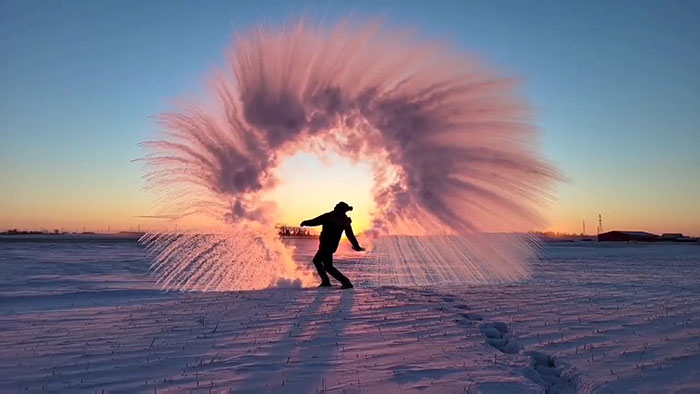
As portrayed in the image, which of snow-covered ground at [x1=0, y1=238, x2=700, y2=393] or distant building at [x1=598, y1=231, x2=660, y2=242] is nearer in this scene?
snow-covered ground at [x1=0, y1=238, x2=700, y2=393]

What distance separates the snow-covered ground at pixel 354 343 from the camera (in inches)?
234

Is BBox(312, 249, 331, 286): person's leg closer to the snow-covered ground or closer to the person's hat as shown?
the person's hat

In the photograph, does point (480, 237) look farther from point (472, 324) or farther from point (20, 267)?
point (20, 267)

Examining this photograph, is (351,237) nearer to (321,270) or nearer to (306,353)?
(321,270)

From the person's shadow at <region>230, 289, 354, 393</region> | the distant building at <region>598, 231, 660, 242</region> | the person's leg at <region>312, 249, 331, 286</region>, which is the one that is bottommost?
the person's shadow at <region>230, 289, 354, 393</region>

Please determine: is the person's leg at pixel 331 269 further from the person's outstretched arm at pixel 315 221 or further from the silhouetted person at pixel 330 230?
the person's outstretched arm at pixel 315 221

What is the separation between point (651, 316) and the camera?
10.3 m

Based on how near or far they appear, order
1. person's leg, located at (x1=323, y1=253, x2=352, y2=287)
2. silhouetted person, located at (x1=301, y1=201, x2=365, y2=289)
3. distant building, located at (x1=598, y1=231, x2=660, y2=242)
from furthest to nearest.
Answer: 1. distant building, located at (x1=598, y1=231, x2=660, y2=242)
2. silhouetted person, located at (x1=301, y1=201, x2=365, y2=289)
3. person's leg, located at (x1=323, y1=253, x2=352, y2=287)

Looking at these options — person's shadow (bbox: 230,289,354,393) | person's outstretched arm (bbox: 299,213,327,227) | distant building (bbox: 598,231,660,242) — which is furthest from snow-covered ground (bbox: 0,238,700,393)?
distant building (bbox: 598,231,660,242)

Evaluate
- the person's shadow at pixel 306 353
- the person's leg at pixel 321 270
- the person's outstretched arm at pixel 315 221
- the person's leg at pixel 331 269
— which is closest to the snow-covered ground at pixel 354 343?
the person's shadow at pixel 306 353

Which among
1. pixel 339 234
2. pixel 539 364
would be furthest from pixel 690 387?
pixel 339 234

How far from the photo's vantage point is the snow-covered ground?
19.5 ft

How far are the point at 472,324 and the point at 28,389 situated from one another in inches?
259

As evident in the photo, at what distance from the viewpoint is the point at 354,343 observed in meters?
7.84
